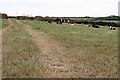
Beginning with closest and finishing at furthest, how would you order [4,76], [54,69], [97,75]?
[4,76], [97,75], [54,69]

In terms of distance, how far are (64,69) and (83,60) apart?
3551mm

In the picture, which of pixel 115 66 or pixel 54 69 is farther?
pixel 115 66

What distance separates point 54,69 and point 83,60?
12.2 ft

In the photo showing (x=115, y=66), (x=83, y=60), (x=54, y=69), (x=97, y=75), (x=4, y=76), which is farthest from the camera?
(x=83, y=60)

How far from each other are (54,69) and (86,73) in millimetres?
1808

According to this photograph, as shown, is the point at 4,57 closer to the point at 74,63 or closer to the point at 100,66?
the point at 74,63

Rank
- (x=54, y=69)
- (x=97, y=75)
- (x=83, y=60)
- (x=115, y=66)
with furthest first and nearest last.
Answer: (x=83, y=60), (x=115, y=66), (x=54, y=69), (x=97, y=75)

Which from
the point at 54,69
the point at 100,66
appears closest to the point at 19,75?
the point at 54,69

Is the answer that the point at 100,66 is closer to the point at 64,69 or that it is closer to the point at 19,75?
the point at 64,69

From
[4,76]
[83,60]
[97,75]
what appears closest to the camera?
[4,76]

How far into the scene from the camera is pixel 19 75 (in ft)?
48.1

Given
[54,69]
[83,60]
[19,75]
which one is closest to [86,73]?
[54,69]

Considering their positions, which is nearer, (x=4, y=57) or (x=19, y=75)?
(x=19, y=75)

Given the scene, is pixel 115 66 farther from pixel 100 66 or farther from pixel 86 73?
pixel 86 73
